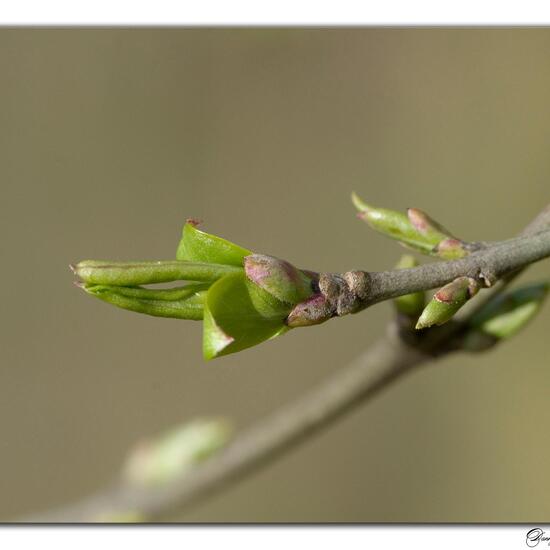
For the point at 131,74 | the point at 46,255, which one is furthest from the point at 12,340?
the point at 131,74

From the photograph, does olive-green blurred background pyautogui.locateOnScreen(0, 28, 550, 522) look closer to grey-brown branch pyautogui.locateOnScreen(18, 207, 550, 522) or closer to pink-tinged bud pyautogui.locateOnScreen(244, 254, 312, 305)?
grey-brown branch pyautogui.locateOnScreen(18, 207, 550, 522)

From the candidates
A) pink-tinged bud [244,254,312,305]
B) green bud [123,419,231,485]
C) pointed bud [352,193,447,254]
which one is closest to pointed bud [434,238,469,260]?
pointed bud [352,193,447,254]

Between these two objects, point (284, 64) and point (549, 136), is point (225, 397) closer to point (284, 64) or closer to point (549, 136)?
point (284, 64)

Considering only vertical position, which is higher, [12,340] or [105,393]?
[12,340]

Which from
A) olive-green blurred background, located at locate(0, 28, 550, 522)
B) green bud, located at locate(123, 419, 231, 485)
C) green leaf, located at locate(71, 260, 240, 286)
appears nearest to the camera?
green leaf, located at locate(71, 260, 240, 286)

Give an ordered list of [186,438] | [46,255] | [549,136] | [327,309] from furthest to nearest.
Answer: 1. [46,255]
2. [549,136]
3. [186,438]
4. [327,309]

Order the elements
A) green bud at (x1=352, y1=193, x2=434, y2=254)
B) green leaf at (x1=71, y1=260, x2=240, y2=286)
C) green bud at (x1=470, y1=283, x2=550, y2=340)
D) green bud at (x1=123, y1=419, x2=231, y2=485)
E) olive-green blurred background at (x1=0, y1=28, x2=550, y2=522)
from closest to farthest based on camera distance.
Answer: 1. green leaf at (x1=71, y1=260, x2=240, y2=286)
2. green bud at (x1=352, y1=193, x2=434, y2=254)
3. green bud at (x1=470, y1=283, x2=550, y2=340)
4. green bud at (x1=123, y1=419, x2=231, y2=485)
5. olive-green blurred background at (x1=0, y1=28, x2=550, y2=522)

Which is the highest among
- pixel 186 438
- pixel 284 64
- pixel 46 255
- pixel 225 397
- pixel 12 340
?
pixel 284 64
